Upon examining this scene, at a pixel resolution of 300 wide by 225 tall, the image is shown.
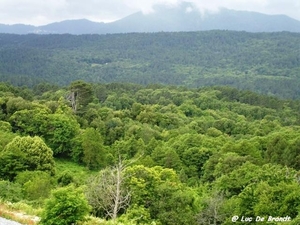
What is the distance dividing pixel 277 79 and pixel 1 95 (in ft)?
496

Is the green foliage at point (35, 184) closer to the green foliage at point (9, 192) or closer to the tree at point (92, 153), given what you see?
the green foliage at point (9, 192)

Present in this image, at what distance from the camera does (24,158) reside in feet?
123

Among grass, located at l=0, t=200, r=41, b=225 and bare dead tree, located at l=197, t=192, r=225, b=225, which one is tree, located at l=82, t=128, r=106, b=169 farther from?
grass, located at l=0, t=200, r=41, b=225

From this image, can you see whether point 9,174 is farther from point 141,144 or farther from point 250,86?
point 250,86

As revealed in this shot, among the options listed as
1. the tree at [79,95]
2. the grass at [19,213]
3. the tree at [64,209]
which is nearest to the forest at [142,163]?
the tree at [64,209]

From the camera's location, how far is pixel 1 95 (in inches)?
2334

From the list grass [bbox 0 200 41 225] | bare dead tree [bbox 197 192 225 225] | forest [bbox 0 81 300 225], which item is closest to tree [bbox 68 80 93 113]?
forest [bbox 0 81 300 225]

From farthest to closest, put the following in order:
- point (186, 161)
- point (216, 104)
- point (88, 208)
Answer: point (216, 104) < point (186, 161) < point (88, 208)

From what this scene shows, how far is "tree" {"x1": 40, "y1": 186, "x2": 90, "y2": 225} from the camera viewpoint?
12.8 m

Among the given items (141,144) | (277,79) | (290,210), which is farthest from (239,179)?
(277,79)

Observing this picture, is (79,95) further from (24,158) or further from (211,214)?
(211,214)

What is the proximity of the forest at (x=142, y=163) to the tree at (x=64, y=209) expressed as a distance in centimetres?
3

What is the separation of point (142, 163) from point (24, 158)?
11331 mm

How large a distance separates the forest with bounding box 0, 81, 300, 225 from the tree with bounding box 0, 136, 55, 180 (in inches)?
3.5
